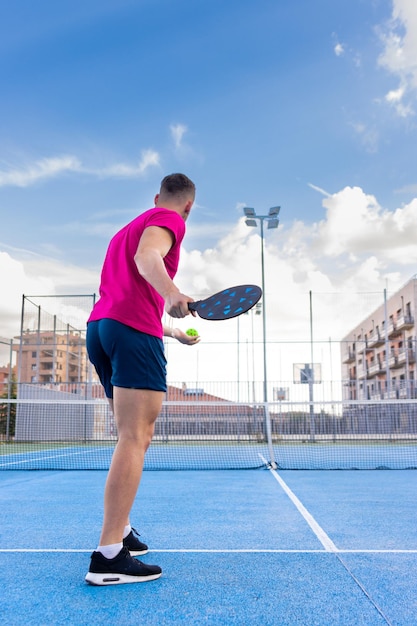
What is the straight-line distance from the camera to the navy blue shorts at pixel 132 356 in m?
2.73

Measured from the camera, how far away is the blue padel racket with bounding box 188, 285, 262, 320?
98.1 inches

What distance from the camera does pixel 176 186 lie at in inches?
120

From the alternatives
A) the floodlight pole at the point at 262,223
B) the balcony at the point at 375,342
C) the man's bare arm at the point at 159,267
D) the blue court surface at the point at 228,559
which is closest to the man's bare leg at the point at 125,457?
the blue court surface at the point at 228,559

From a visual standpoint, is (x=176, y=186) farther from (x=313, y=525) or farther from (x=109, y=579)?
(x=313, y=525)

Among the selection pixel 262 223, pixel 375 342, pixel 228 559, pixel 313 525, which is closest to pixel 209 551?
pixel 228 559

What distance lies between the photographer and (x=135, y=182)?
1886cm

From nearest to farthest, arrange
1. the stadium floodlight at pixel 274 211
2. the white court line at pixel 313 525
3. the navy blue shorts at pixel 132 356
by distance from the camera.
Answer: the navy blue shorts at pixel 132 356 → the white court line at pixel 313 525 → the stadium floodlight at pixel 274 211

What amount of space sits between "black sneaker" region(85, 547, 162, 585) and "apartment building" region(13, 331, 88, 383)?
18.5m

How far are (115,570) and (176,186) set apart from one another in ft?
5.96

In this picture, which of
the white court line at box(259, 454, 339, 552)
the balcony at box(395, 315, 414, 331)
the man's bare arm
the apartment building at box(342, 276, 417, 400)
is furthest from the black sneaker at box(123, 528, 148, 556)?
the balcony at box(395, 315, 414, 331)

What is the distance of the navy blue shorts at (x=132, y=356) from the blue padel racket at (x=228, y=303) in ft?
1.18

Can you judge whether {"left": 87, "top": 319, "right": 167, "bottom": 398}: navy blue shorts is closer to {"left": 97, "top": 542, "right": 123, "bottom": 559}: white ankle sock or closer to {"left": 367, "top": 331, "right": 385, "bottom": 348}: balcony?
{"left": 97, "top": 542, "right": 123, "bottom": 559}: white ankle sock

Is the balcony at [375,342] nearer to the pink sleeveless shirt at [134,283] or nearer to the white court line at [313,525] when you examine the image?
the white court line at [313,525]

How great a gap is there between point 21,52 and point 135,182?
4.92m
